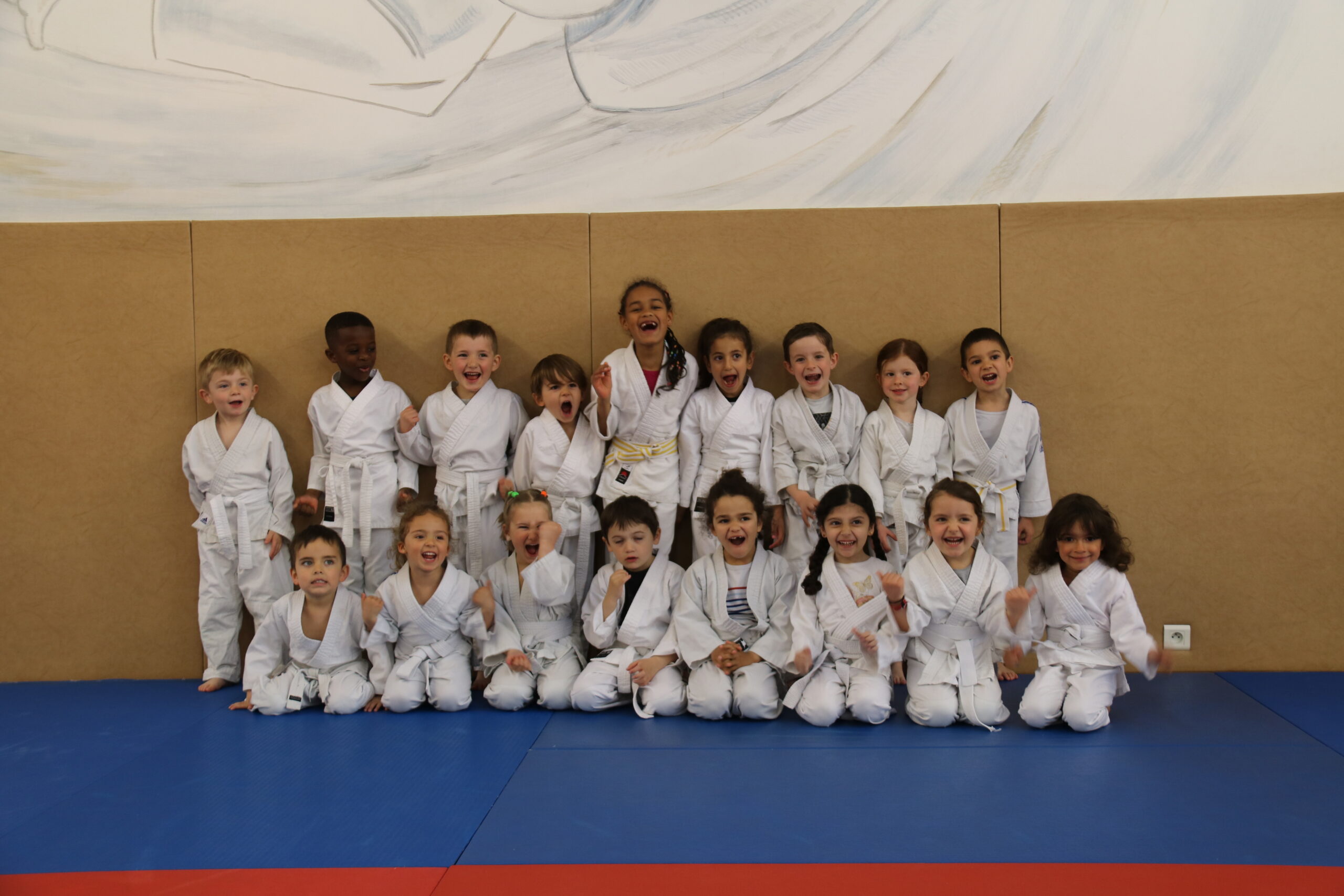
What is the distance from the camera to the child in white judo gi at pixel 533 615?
3.47 metres

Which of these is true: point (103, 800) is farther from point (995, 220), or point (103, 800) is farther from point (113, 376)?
point (995, 220)

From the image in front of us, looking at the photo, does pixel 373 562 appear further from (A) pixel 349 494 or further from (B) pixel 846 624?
(B) pixel 846 624

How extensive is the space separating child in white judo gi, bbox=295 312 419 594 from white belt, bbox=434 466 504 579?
196 mm

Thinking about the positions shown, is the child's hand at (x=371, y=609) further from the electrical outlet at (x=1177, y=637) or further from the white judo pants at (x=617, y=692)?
the electrical outlet at (x=1177, y=637)

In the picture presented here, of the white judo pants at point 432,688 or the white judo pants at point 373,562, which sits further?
the white judo pants at point 373,562

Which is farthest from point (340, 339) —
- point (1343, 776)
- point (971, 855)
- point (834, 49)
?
point (1343, 776)

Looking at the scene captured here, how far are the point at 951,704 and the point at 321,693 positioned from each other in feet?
7.51

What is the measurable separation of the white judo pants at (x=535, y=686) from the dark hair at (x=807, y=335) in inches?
60.2

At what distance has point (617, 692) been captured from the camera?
11.3 feet

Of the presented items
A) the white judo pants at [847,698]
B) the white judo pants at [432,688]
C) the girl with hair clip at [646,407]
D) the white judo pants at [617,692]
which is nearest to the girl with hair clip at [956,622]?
the white judo pants at [847,698]

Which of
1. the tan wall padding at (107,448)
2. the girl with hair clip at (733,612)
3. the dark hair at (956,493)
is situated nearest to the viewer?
the dark hair at (956,493)

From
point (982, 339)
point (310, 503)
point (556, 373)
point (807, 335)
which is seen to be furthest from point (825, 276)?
point (310, 503)

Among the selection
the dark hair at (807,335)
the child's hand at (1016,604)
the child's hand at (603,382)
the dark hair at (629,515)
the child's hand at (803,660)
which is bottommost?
the child's hand at (803,660)

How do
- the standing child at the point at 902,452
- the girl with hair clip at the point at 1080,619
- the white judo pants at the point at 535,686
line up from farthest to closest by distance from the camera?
the standing child at the point at 902,452 → the white judo pants at the point at 535,686 → the girl with hair clip at the point at 1080,619
